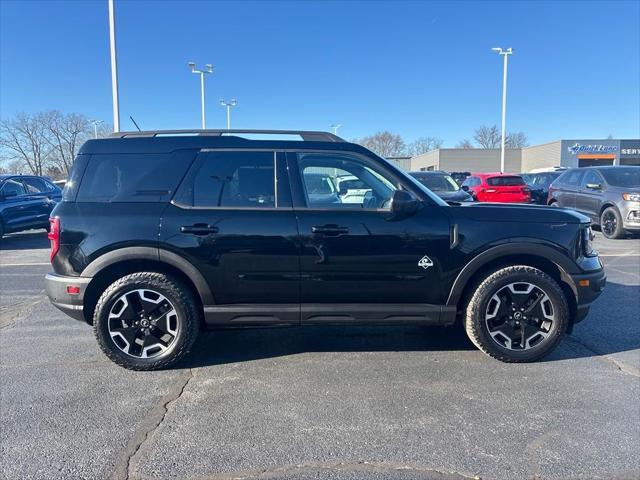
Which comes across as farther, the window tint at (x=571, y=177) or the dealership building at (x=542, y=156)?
the dealership building at (x=542, y=156)

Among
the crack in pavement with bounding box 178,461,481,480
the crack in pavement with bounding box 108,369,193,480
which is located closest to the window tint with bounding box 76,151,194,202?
the crack in pavement with bounding box 108,369,193,480

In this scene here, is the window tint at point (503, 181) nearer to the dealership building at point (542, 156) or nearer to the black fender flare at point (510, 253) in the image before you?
the black fender flare at point (510, 253)

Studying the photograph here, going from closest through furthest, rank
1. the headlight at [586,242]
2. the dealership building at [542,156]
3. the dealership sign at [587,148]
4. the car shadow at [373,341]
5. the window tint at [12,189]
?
the headlight at [586,242] → the car shadow at [373,341] → the window tint at [12,189] → the dealership building at [542,156] → the dealership sign at [587,148]

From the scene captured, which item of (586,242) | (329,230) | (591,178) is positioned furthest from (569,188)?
(329,230)

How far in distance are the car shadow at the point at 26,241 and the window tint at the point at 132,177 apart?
347 inches

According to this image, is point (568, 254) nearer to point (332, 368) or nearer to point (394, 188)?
point (394, 188)

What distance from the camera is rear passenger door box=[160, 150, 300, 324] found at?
3.58m

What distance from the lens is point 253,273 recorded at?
3.62 m

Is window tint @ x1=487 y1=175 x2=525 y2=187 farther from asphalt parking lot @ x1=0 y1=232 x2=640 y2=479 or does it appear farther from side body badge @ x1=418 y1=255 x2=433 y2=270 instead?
side body badge @ x1=418 y1=255 x2=433 y2=270

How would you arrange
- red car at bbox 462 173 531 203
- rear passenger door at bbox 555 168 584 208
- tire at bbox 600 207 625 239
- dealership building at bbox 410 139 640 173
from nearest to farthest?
tire at bbox 600 207 625 239, rear passenger door at bbox 555 168 584 208, red car at bbox 462 173 531 203, dealership building at bbox 410 139 640 173

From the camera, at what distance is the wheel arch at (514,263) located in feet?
12.0

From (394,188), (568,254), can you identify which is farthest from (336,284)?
(568,254)

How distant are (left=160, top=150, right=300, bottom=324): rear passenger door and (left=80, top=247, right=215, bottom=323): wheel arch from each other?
63mm

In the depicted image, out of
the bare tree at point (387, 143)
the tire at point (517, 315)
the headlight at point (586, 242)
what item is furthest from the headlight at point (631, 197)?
the bare tree at point (387, 143)
